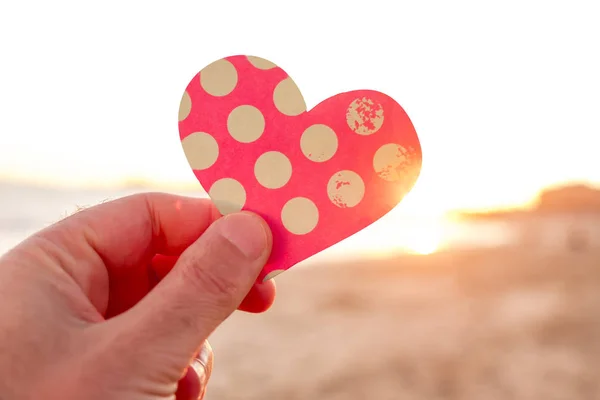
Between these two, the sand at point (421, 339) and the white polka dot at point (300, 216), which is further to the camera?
the sand at point (421, 339)

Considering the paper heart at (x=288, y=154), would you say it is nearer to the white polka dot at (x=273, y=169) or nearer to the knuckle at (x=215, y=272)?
the white polka dot at (x=273, y=169)

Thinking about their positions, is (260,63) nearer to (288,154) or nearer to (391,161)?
(288,154)

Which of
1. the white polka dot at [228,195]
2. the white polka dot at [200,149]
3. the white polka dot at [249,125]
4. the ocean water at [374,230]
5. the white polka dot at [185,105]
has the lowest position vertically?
the ocean water at [374,230]

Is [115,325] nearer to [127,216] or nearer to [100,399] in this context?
[100,399]

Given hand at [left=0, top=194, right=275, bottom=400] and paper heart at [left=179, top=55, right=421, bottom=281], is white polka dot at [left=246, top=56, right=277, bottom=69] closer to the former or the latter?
paper heart at [left=179, top=55, right=421, bottom=281]

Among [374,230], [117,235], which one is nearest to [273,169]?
[117,235]

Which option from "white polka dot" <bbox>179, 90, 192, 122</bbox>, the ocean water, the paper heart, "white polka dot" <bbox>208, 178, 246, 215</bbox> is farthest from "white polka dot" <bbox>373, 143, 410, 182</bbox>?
the ocean water

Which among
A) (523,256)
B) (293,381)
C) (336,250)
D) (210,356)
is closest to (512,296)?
(523,256)

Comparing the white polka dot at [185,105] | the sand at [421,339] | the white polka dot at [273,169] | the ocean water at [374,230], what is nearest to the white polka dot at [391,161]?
the white polka dot at [273,169]
